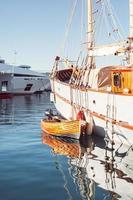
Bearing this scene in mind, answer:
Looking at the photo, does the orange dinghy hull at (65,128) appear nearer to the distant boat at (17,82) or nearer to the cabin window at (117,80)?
the cabin window at (117,80)

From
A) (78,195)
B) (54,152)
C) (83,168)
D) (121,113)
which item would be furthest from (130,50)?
(78,195)

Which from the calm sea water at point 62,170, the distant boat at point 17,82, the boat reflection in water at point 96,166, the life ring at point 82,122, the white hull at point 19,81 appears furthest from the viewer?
the white hull at point 19,81

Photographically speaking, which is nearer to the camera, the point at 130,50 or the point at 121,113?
the point at 121,113

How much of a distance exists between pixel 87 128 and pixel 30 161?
9.64m

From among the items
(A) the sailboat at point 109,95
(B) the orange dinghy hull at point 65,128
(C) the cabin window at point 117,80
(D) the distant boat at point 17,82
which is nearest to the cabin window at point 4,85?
(D) the distant boat at point 17,82

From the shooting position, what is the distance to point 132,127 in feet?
84.9

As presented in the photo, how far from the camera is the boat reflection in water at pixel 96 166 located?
16797 mm

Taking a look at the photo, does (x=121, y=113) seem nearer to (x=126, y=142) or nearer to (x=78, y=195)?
(x=126, y=142)

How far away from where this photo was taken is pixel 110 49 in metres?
34.3


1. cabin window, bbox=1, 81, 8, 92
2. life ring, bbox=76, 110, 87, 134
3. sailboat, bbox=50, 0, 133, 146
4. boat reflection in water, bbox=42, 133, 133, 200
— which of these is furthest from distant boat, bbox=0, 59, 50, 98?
boat reflection in water, bbox=42, 133, 133, 200

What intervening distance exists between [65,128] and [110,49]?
8959 mm

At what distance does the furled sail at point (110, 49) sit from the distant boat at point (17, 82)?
69.0 meters

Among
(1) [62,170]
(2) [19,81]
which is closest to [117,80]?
(1) [62,170]

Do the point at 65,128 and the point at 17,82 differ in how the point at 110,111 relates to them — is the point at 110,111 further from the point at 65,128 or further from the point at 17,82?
the point at 17,82
